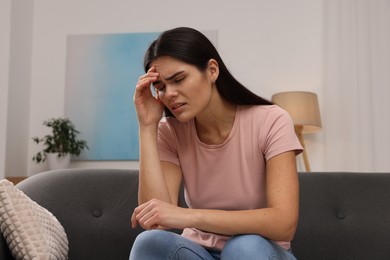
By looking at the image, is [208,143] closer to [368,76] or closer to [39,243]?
[39,243]

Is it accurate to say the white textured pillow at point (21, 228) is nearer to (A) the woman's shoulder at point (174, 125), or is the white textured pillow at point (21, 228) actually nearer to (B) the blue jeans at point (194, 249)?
(B) the blue jeans at point (194, 249)

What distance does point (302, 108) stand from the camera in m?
3.55

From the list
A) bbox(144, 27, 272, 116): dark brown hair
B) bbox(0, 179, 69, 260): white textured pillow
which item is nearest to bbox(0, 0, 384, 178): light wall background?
bbox(144, 27, 272, 116): dark brown hair

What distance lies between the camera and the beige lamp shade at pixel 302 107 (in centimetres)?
354

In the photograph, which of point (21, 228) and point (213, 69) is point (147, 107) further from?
point (21, 228)

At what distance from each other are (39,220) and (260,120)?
2.28ft

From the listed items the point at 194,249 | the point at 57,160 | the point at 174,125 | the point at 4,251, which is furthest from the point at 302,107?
the point at 4,251

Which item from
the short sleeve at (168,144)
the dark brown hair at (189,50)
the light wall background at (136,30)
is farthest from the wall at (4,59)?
the dark brown hair at (189,50)

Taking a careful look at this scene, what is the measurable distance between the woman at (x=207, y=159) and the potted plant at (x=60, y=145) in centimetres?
251

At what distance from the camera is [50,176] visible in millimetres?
1861

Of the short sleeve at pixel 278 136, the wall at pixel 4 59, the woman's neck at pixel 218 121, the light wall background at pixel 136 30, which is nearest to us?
the short sleeve at pixel 278 136

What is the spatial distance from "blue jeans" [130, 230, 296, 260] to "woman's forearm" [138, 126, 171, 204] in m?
0.19

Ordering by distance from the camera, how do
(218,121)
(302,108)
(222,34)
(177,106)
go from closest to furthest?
1. (177,106)
2. (218,121)
3. (302,108)
4. (222,34)

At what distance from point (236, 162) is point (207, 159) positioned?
0.10m
